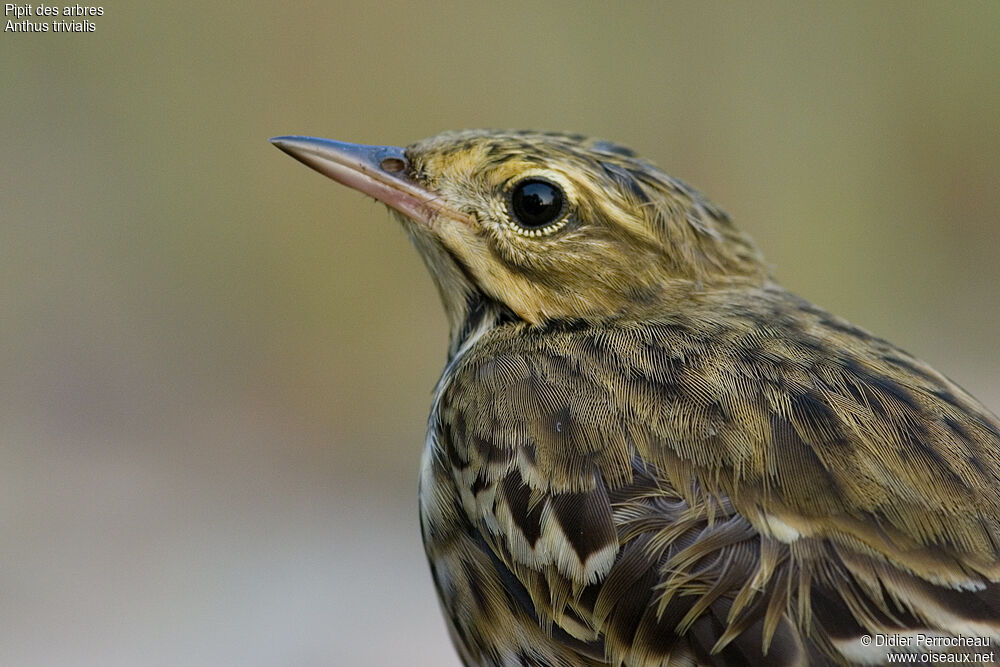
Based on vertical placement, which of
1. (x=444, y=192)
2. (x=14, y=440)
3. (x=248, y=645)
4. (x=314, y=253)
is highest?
(x=444, y=192)

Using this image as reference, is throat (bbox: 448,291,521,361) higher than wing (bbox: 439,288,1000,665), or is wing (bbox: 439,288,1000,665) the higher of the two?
throat (bbox: 448,291,521,361)

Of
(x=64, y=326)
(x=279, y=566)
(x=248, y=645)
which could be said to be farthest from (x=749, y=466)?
(x=64, y=326)

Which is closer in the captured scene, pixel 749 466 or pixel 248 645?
pixel 749 466

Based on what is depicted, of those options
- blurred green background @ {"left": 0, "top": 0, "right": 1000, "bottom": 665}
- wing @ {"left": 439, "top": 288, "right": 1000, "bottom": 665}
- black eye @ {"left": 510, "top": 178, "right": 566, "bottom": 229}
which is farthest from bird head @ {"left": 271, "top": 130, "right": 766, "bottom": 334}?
blurred green background @ {"left": 0, "top": 0, "right": 1000, "bottom": 665}

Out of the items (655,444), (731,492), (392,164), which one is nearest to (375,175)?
(392,164)

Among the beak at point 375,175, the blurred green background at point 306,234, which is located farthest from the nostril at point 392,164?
the blurred green background at point 306,234

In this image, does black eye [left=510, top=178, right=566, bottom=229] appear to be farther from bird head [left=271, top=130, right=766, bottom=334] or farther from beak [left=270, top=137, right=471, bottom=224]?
beak [left=270, top=137, right=471, bottom=224]

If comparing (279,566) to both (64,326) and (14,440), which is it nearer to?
(14,440)
